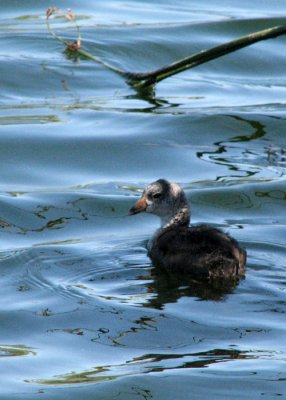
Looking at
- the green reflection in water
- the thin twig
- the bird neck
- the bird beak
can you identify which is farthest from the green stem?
the green reflection in water

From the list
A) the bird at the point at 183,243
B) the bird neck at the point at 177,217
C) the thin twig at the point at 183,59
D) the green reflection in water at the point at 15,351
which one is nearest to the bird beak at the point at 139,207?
the bird at the point at 183,243

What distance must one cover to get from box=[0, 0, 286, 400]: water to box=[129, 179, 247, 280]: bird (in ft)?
0.63

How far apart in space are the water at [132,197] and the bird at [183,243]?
0.19 meters

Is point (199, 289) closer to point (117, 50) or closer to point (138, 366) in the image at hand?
point (138, 366)

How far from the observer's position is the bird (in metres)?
10.1

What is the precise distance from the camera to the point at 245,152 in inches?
546

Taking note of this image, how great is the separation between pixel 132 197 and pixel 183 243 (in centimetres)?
197

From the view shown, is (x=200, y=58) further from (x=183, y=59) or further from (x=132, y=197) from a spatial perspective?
(x=132, y=197)

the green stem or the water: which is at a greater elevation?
the green stem

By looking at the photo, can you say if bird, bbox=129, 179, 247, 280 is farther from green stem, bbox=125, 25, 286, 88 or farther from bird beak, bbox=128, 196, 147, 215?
green stem, bbox=125, 25, 286, 88

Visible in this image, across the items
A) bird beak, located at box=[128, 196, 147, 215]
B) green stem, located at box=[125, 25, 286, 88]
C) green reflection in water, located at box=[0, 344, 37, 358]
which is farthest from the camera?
green stem, located at box=[125, 25, 286, 88]

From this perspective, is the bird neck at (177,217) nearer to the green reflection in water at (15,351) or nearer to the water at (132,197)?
the water at (132,197)

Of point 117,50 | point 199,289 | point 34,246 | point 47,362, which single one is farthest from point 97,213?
point 117,50

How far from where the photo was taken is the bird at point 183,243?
1009 centimetres
